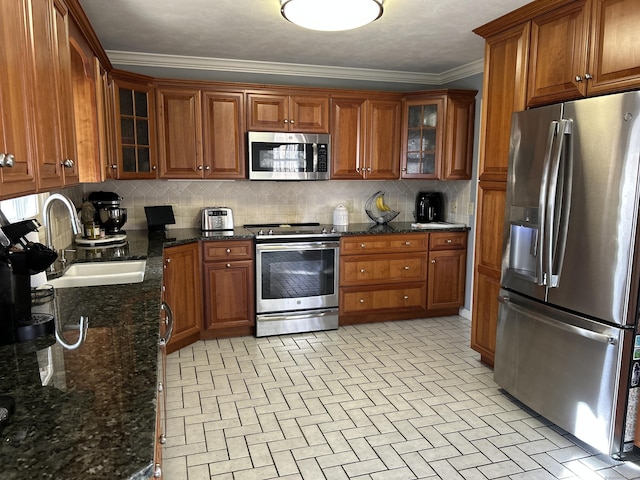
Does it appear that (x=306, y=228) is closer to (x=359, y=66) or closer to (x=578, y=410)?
(x=359, y=66)

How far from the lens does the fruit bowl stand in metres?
4.84

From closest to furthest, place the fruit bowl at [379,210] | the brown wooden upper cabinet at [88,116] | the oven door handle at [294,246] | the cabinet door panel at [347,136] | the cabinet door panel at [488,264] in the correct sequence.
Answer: the brown wooden upper cabinet at [88,116]
the cabinet door panel at [488,264]
the oven door handle at [294,246]
the cabinet door panel at [347,136]
the fruit bowl at [379,210]

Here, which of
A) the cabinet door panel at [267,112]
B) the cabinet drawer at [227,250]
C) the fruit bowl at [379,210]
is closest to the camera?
the cabinet drawer at [227,250]

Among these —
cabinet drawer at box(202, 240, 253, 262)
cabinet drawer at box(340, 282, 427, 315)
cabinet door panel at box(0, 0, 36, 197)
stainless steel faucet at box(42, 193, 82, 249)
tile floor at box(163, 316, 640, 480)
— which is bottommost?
tile floor at box(163, 316, 640, 480)

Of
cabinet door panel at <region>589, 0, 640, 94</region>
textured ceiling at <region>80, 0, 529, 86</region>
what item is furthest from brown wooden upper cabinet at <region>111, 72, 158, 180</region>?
cabinet door panel at <region>589, 0, 640, 94</region>

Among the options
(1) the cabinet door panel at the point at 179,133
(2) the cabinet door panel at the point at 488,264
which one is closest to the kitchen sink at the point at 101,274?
(1) the cabinet door panel at the point at 179,133

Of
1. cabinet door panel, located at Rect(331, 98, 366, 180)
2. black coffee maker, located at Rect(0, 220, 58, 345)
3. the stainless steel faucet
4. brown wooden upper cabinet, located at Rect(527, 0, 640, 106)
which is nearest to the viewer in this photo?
black coffee maker, located at Rect(0, 220, 58, 345)

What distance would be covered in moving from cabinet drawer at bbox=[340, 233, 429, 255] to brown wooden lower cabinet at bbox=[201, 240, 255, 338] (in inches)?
35.6

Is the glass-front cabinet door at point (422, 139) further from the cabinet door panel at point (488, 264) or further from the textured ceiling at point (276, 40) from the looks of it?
the cabinet door panel at point (488, 264)

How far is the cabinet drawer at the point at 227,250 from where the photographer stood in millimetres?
3930

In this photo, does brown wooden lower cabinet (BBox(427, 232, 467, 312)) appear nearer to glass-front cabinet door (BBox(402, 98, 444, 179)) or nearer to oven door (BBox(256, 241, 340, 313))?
glass-front cabinet door (BBox(402, 98, 444, 179))

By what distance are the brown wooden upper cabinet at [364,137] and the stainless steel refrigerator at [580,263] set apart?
5.90ft

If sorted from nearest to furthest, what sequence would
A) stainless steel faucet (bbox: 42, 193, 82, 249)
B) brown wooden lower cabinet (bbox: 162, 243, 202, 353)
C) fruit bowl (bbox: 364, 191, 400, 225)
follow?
stainless steel faucet (bbox: 42, 193, 82, 249) → brown wooden lower cabinet (bbox: 162, 243, 202, 353) → fruit bowl (bbox: 364, 191, 400, 225)

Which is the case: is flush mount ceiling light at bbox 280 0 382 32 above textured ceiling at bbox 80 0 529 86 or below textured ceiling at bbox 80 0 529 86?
below
